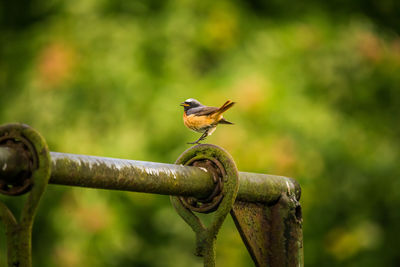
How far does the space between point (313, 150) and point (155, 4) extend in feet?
6.87

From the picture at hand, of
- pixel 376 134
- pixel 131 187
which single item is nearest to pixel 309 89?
pixel 376 134

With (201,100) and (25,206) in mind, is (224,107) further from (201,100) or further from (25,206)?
(201,100)

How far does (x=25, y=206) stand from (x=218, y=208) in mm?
496

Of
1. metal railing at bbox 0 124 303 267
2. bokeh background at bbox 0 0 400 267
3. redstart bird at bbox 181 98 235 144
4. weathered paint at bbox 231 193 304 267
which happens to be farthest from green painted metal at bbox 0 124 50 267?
bokeh background at bbox 0 0 400 267

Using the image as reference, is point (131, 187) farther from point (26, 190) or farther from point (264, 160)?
point (264, 160)

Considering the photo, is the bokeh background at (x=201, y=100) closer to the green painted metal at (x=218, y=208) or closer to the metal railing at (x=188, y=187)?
the metal railing at (x=188, y=187)

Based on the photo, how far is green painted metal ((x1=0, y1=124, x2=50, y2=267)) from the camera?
904 millimetres

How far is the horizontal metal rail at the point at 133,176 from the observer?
39.6 inches

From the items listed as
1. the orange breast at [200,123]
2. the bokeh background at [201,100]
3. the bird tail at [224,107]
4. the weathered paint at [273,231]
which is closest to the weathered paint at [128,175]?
the weathered paint at [273,231]

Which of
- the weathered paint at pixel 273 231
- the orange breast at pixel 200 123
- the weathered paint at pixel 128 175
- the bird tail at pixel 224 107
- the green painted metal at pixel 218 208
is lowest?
the orange breast at pixel 200 123

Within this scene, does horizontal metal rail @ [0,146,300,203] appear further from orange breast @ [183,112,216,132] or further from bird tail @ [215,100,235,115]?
orange breast @ [183,112,216,132]

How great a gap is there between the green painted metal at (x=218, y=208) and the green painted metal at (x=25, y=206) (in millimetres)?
430

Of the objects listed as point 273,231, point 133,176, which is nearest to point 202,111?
point 273,231

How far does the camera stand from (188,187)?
50.1 inches
